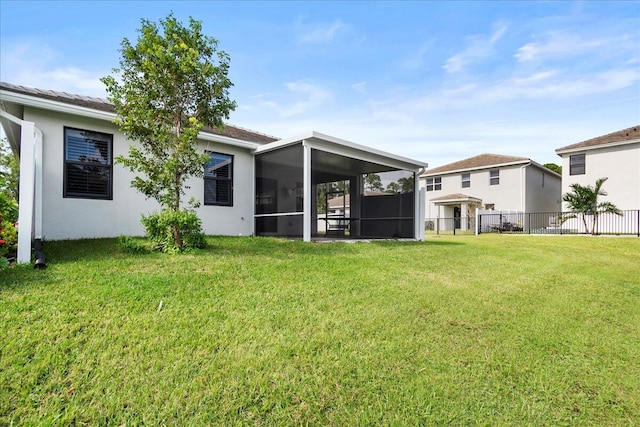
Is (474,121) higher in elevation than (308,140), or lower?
higher

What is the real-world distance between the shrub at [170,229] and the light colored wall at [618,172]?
20.5 meters

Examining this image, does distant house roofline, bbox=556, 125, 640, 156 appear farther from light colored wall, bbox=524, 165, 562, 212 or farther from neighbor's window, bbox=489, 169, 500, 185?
neighbor's window, bbox=489, 169, 500, 185

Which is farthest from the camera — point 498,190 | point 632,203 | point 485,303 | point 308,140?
point 498,190

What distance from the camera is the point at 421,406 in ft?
7.91

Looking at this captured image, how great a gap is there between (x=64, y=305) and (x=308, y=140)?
19.5 ft

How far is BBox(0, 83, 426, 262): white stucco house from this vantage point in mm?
6230

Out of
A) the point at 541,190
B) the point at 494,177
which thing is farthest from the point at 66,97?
the point at 541,190

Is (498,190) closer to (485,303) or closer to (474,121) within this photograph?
(474,121)

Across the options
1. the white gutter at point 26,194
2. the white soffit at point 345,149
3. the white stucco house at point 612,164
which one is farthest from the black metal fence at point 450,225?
the white gutter at point 26,194

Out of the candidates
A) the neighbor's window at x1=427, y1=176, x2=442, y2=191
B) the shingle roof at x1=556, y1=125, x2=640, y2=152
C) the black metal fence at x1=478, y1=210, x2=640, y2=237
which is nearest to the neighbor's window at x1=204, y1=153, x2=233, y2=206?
the black metal fence at x1=478, y1=210, x2=640, y2=237

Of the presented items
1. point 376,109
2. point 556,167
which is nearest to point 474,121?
point 376,109

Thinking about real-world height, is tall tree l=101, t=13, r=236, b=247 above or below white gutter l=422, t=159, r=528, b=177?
below

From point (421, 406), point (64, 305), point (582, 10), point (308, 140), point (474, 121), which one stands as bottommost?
point (421, 406)

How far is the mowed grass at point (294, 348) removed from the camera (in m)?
2.25
